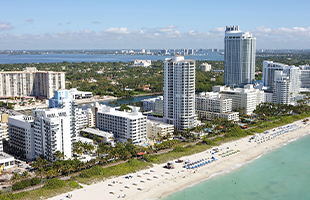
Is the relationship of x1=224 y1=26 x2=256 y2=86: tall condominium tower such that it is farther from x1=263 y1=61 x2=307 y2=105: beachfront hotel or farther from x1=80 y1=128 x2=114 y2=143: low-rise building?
x1=80 y1=128 x2=114 y2=143: low-rise building

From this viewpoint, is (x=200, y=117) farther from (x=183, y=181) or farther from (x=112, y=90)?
(x=112, y=90)

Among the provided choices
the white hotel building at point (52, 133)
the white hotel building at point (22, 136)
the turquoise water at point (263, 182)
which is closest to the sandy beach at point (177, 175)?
the turquoise water at point (263, 182)

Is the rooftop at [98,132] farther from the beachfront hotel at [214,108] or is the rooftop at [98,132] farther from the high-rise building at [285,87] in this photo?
the high-rise building at [285,87]

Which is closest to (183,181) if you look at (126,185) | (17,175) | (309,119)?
(126,185)

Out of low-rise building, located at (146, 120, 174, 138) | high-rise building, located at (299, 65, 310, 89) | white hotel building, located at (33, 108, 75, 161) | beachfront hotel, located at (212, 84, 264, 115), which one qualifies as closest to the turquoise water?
low-rise building, located at (146, 120, 174, 138)

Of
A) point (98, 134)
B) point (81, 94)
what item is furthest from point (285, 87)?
point (81, 94)

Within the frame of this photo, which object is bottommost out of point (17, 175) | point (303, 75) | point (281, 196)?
point (281, 196)
